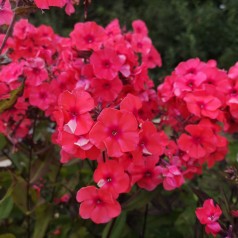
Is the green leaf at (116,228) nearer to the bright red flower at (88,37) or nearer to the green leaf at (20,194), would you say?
the green leaf at (20,194)

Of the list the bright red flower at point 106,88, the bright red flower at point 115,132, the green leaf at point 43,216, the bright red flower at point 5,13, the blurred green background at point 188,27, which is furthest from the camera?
the blurred green background at point 188,27

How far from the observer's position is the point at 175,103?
57.5 inches

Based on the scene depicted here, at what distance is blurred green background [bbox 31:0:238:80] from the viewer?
3500mm

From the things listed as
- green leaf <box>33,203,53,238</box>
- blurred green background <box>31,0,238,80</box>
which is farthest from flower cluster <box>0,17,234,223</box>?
blurred green background <box>31,0,238,80</box>

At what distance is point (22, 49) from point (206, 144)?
639 millimetres

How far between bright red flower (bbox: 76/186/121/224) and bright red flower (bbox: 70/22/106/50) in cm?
45

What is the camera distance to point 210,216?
3.59 ft

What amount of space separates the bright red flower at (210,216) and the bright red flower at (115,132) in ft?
0.70

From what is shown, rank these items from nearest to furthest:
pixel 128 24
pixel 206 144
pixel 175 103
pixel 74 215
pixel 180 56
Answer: pixel 206 144 → pixel 175 103 → pixel 74 215 → pixel 180 56 → pixel 128 24

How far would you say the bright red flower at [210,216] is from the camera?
42.2 inches

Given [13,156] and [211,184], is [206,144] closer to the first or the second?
[211,184]

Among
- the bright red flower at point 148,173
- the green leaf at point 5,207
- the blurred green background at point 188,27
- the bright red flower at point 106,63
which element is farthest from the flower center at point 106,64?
the blurred green background at point 188,27

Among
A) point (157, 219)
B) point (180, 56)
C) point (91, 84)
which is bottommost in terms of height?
point (180, 56)

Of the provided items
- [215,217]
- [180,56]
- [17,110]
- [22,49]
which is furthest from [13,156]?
[180,56]
